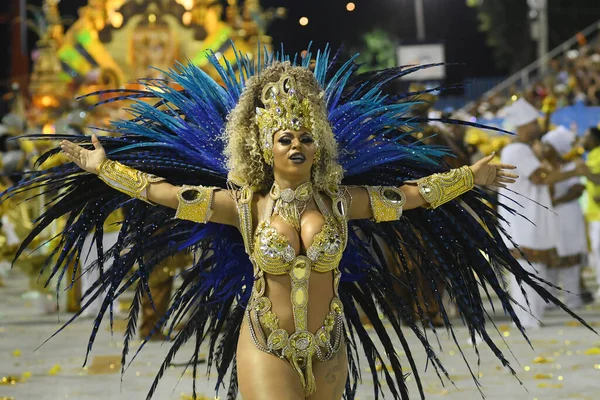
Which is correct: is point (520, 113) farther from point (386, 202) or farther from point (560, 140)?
point (386, 202)

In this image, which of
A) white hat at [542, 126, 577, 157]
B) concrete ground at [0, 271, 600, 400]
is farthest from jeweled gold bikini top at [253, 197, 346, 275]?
white hat at [542, 126, 577, 157]

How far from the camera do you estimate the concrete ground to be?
8.05m

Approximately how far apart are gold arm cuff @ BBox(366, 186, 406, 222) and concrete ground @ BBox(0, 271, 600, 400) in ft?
6.09

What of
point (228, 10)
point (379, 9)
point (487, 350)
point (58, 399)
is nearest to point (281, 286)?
point (58, 399)

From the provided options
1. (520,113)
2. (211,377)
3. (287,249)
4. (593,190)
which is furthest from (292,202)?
(593,190)

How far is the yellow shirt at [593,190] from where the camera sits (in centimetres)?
1295

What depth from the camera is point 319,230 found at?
200 inches

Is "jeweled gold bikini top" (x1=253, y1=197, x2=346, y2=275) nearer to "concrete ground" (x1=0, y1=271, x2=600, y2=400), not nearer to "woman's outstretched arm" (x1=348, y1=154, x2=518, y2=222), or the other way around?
"woman's outstretched arm" (x1=348, y1=154, x2=518, y2=222)

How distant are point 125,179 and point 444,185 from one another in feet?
4.73

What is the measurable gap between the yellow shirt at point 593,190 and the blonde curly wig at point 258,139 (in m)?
8.03

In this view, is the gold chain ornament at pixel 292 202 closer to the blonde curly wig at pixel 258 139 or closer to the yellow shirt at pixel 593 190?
the blonde curly wig at pixel 258 139

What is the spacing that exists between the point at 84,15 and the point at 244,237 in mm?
28796

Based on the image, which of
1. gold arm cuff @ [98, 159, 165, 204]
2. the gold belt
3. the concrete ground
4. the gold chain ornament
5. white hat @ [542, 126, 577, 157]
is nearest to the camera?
the gold belt

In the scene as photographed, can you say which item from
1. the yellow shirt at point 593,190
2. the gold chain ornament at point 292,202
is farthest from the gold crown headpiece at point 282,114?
the yellow shirt at point 593,190
